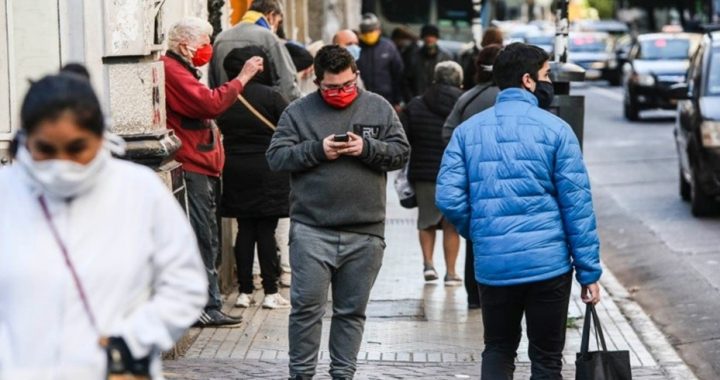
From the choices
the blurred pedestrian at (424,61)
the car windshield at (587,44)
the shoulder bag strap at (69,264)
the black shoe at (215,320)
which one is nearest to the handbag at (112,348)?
the shoulder bag strap at (69,264)

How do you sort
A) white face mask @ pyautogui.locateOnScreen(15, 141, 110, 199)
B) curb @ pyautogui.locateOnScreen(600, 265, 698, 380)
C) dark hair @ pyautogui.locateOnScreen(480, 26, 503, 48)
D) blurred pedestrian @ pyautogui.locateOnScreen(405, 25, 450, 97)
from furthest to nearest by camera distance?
blurred pedestrian @ pyautogui.locateOnScreen(405, 25, 450, 97), dark hair @ pyautogui.locateOnScreen(480, 26, 503, 48), curb @ pyautogui.locateOnScreen(600, 265, 698, 380), white face mask @ pyautogui.locateOnScreen(15, 141, 110, 199)

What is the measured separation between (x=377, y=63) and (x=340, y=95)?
1312 centimetres

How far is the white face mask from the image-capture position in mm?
3910

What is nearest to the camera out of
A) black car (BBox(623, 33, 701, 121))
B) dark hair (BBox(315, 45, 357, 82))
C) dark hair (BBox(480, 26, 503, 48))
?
dark hair (BBox(315, 45, 357, 82))

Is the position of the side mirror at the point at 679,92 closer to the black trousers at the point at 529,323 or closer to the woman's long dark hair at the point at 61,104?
the black trousers at the point at 529,323

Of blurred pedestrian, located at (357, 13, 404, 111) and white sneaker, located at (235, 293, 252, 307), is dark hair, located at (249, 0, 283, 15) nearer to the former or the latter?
white sneaker, located at (235, 293, 252, 307)

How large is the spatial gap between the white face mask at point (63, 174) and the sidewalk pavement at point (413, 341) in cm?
468

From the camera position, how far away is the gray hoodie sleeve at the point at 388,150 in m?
7.66

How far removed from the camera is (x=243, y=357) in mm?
9258

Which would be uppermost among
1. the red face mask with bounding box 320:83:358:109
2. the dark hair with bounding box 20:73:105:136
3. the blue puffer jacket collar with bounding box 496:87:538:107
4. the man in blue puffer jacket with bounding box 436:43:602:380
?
the dark hair with bounding box 20:73:105:136

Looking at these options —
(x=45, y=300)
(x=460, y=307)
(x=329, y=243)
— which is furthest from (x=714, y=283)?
(x=45, y=300)

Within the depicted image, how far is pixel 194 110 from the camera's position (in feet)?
31.9

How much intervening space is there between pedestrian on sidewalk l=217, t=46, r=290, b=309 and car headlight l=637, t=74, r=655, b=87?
23.2 meters

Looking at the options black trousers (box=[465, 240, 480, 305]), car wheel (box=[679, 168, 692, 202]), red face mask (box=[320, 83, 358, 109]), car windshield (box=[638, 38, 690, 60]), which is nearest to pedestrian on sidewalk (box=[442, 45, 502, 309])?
black trousers (box=[465, 240, 480, 305])
